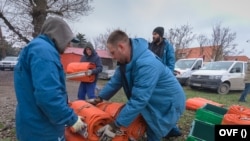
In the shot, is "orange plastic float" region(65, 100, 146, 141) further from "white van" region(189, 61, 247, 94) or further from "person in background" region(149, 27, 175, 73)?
"white van" region(189, 61, 247, 94)

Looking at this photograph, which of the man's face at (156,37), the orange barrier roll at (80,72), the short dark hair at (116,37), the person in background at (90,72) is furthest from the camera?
the person in background at (90,72)

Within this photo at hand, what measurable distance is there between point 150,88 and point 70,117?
3.38ft

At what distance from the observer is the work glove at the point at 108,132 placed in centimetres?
314

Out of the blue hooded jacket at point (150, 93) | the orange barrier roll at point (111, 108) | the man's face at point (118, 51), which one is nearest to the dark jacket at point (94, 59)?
the orange barrier roll at point (111, 108)

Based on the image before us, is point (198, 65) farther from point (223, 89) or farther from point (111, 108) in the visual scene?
point (111, 108)

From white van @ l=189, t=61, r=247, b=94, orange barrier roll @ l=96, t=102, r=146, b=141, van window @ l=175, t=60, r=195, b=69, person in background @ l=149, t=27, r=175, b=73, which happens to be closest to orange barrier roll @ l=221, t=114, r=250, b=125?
orange barrier roll @ l=96, t=102, r=146, b=141

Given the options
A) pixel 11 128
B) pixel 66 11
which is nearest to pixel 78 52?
pixel 66 11

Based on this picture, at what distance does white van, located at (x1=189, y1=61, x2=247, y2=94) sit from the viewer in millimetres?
14125

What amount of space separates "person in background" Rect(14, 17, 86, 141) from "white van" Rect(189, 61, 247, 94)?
1250 cm

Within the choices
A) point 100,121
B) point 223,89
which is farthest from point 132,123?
point 223,89

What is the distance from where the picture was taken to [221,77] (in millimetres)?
14039

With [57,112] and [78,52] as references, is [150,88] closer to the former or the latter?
[57,112]

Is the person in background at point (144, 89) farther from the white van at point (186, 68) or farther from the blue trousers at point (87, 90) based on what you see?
the white van at point (186, 68)

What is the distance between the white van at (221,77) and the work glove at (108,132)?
38.5ft
